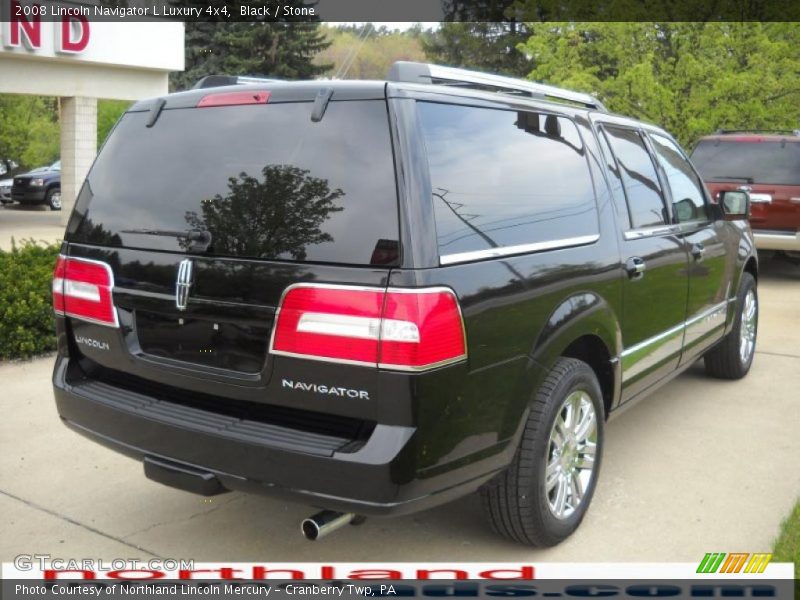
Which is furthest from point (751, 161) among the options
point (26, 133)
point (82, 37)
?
point (26, 133)

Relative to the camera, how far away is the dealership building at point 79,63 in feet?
55.5

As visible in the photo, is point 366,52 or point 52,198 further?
point 52,198

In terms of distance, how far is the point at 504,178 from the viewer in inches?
137

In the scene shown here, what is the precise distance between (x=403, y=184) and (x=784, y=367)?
204 inches

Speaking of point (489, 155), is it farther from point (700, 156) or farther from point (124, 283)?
point (700, 156)

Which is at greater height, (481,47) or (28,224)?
(481,47)

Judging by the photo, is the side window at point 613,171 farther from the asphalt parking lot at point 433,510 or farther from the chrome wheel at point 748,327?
the chrome wheel at point 748,327

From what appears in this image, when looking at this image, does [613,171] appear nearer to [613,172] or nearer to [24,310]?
[613,172]

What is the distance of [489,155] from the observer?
343 centimetres

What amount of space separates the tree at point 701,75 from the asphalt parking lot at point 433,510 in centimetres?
1077

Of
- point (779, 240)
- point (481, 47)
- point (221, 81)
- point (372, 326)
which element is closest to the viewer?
point (372, 326)

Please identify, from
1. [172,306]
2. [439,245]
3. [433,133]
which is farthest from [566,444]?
[172,306]

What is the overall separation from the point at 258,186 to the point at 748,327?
4.75 meters

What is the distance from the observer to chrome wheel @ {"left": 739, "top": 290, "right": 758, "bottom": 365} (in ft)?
→ 21.0
